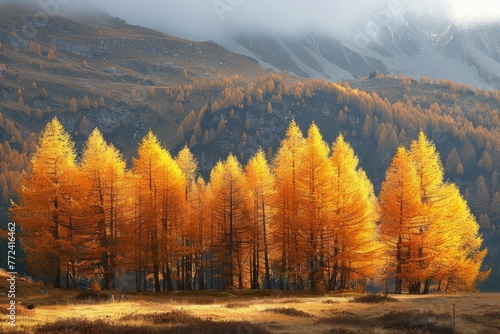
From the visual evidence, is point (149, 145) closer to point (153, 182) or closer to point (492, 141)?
point (153, 182)

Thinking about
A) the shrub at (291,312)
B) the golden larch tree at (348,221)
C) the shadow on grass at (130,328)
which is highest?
the golden larch tree at (348,221)

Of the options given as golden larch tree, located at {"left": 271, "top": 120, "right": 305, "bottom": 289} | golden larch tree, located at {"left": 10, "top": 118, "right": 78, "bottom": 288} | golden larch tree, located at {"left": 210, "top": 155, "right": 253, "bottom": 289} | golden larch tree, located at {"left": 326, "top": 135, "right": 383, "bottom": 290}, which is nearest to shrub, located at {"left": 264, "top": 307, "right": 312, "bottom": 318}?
golden larch tree, located at {"left": 326, "top": 135, "right": 383, "bottom": 290}

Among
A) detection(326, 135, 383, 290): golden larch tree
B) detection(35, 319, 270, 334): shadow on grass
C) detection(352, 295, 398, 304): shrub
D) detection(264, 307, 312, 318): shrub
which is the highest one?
detection(326, 135, 383, 290): golden larch tree

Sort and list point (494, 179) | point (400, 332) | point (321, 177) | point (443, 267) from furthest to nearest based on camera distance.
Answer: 1. point (494, 179)
2. point (443, 267)
3. point (321, 177)
4. point (400, 332)

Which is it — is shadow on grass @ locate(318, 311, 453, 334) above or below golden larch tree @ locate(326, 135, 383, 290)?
below

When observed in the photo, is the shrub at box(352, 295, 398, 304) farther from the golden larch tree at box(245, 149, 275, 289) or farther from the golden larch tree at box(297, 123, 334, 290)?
the golden larch tree at box(245, 149, 275, 289)

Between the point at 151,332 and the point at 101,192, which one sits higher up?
the point at 101,192

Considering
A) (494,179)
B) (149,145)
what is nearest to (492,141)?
(494,179)

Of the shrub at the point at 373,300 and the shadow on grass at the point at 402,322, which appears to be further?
the shrub at the point at 373,300

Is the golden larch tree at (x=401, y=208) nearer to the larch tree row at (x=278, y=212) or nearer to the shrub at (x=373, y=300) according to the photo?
the larch tree row at (x=278, y=212)

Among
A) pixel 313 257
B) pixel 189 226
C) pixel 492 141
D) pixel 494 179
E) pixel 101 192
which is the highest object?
pixel 492 141

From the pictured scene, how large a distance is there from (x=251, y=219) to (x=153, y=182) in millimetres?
10628

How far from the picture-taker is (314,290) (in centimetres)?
3919

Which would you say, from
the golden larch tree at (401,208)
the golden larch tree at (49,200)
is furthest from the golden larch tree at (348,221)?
the golden larch tree at (49,200)
